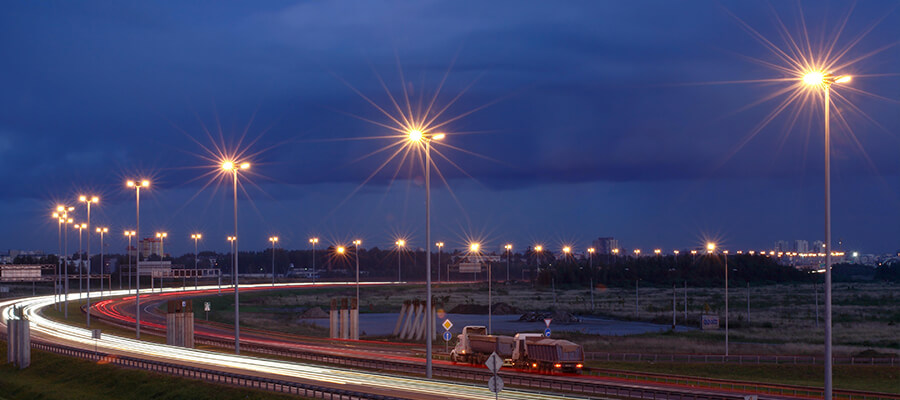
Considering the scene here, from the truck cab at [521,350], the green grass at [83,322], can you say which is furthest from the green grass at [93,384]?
the truck cab at [521,350]

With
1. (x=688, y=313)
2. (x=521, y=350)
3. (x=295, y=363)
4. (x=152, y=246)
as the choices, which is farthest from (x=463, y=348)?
(x=152, y=246)

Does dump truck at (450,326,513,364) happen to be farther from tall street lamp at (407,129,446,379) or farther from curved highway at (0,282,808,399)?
tall street lamp at (407,129,446,379)

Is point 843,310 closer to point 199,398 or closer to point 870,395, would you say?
point 870,395

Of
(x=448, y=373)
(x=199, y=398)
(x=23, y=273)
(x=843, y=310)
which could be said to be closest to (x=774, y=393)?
(x=448, y=373)

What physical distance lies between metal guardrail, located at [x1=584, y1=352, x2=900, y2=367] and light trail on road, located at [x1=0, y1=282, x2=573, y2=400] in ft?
67.4

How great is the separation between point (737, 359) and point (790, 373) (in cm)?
568

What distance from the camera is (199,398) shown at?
42.6m

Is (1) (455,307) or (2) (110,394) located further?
(1) (455,307)

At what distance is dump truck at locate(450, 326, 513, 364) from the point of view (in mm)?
52406

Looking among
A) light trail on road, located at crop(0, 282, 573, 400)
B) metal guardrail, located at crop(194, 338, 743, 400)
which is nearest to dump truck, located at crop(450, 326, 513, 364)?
metal guardrail, located at crop(194, 338, 743, 400)

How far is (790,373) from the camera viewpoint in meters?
50.9

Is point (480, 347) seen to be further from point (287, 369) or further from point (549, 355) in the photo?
point (287, 369)

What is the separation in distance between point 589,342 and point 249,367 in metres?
33.7

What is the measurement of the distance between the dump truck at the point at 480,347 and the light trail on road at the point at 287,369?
8.97m
